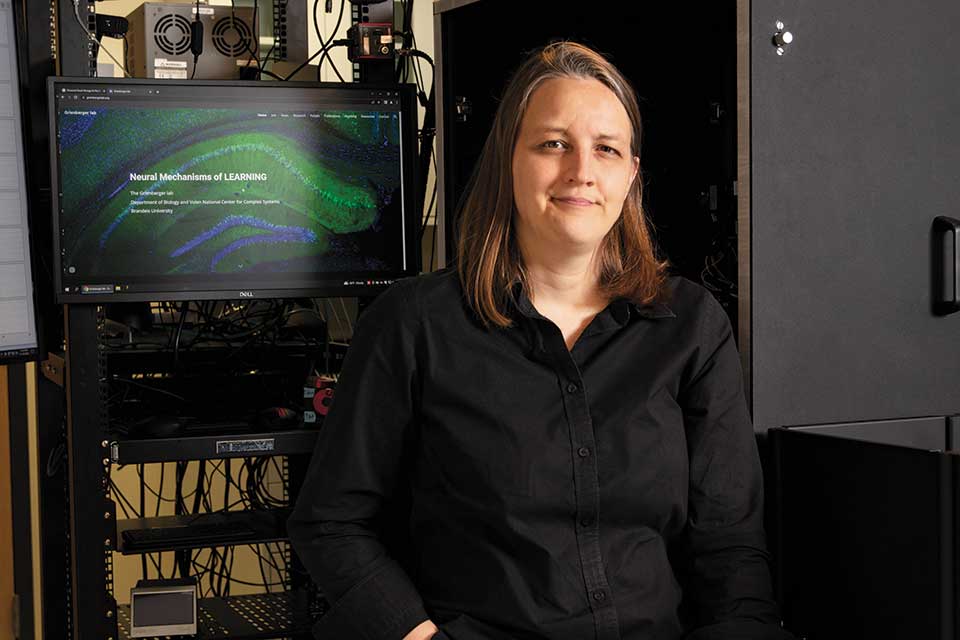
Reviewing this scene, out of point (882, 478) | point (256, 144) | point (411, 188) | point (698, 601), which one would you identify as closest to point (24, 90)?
point (256, 144)

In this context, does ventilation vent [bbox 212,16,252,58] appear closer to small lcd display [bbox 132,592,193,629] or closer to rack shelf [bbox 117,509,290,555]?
rack shelf [bbox 117,509,290,555]

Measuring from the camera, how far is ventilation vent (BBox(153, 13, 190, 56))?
2.15 meters

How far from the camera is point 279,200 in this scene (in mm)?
1942

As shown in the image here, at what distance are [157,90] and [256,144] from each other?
179mm

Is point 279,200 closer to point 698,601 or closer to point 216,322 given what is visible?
point 216,322

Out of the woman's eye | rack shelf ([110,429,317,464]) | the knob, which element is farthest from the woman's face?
rack shelf ([110,429,317,464])

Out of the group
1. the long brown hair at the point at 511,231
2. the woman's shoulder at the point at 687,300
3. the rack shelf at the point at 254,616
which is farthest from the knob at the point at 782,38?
the rack shelf at the point at 254,616

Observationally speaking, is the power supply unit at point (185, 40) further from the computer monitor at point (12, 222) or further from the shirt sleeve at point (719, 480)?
the shirt sleeve at point (719, 480)

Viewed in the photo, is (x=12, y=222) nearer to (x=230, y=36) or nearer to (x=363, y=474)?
(x=230, y=36)

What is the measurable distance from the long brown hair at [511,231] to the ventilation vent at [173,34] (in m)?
0.85

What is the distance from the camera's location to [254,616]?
2.05 meters

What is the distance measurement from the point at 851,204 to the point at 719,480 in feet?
1.34

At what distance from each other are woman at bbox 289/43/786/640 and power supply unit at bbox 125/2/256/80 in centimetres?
86

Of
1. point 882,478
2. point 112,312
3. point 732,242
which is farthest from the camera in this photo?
point 112,312
